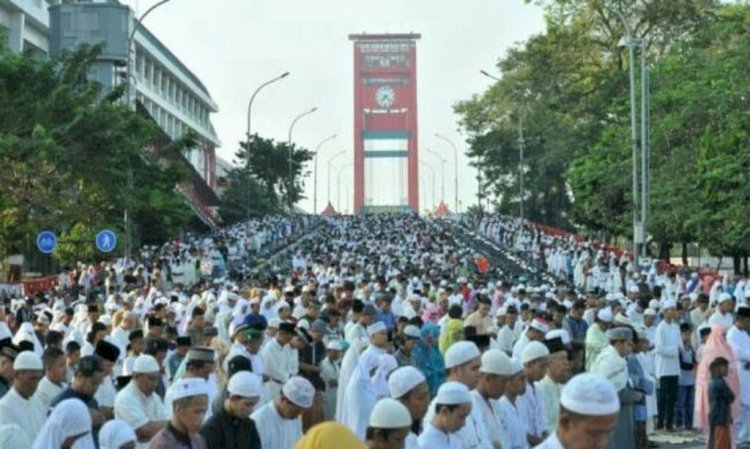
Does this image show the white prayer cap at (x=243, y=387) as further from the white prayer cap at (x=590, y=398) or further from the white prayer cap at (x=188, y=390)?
the white prayer cap at (x=590, y=398)

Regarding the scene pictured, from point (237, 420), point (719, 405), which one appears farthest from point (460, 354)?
point (719, 405)

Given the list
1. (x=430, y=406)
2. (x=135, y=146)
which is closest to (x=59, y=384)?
(x=430, y=406)

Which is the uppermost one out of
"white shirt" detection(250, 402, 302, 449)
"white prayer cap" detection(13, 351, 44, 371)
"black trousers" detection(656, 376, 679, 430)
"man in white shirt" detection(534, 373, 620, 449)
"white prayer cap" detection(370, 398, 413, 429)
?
"man in white shirt" detection(534, 373, 620, 449)

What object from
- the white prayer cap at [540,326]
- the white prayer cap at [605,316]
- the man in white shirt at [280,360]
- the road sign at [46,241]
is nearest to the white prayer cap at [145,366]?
→ the man in white shirt at [280,360]

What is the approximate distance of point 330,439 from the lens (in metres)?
3.98

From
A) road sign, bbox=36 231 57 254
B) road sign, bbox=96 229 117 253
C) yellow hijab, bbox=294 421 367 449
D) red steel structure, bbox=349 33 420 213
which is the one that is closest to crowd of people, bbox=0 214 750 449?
yellow hijab, bbox=294 421 367 449

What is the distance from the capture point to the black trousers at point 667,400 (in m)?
16.0

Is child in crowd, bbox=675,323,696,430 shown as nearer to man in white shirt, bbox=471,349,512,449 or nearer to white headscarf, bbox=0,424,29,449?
man in white shirt, bbox=471,349,512,449

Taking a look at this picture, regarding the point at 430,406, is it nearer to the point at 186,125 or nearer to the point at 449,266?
the point at 449,266

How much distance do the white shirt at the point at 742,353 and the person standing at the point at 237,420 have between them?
7.61 metres

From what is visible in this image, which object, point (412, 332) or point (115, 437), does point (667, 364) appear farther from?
point (115, 437)

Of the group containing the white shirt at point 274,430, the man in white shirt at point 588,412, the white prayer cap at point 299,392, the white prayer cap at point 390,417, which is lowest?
the white shirt at point 274,430

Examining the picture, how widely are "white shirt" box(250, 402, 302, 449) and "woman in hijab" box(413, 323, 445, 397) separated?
497cm

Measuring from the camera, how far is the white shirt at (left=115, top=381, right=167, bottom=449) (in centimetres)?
808
